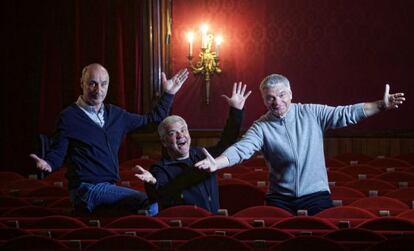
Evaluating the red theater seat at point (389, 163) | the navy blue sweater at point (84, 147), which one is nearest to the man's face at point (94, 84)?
the navy blue sweater at point (84, 147)

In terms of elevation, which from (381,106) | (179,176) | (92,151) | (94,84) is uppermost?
(94,84)

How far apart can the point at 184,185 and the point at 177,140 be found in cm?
29

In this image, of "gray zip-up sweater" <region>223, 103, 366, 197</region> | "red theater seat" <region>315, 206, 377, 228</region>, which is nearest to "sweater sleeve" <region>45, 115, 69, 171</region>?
"gray zip-up sweater" <region>223, 103, 366, 197</region>

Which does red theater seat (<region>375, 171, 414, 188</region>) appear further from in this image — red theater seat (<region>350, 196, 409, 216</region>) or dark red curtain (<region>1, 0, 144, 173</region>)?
dark red curtain (<region>1, 0, 144, 173</region>)

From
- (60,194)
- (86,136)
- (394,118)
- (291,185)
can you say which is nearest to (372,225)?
(291,185)

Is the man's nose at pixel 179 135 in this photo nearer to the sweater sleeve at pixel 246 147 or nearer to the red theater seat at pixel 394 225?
the sweater sleeve at pixel 246 147

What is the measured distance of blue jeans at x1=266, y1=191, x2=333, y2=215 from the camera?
17.5 ft

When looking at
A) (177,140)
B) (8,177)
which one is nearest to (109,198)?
(177,140)

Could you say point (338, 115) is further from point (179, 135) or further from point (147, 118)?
point (147, 118)

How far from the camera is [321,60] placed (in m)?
10.3

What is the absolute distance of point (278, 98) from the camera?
5.28 meters

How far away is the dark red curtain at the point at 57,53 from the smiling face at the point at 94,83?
4.68 metres

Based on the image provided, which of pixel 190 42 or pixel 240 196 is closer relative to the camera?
Result: pixel 240 196

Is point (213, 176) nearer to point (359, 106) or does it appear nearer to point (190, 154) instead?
point (190, 154)
